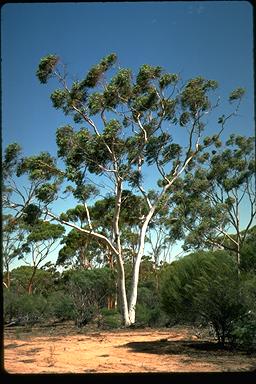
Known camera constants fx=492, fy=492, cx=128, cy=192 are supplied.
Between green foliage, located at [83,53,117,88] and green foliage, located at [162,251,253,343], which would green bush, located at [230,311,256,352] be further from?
green foliage, located at [83,53,117,88]

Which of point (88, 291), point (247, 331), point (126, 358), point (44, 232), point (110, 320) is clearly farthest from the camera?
point (44, 232)

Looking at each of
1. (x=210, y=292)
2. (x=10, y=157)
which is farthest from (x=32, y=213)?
(x=210, y=292)

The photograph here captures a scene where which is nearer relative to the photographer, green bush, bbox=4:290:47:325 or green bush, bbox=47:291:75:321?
green bush, bbox=47:291:75:321

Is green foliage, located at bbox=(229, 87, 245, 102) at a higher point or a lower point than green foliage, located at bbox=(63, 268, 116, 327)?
higher

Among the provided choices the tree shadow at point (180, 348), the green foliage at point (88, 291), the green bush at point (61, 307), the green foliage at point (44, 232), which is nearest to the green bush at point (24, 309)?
the green bush at point (61, 307)

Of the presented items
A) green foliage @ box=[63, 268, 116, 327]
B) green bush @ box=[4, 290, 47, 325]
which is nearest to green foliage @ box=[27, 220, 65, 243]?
green foliage @ box=[63, 268, 116, 327]

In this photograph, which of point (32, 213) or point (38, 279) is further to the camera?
point (38, 279)

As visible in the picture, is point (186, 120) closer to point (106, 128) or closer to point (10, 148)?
point (106, 128)

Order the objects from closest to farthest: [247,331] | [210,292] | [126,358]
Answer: [247,331] < [126,358] < [210,292]

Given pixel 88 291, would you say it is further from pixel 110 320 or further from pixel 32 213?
pixel 32 213

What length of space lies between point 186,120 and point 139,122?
227 cm

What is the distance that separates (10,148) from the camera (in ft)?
60.2

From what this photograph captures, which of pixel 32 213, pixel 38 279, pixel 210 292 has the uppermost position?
pixel 32 213

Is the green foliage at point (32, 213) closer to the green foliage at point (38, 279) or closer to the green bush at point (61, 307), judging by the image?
the green bush at point (61, 307)
